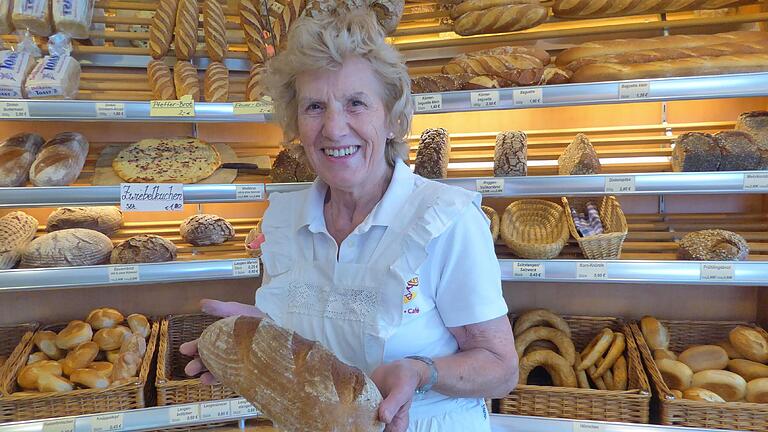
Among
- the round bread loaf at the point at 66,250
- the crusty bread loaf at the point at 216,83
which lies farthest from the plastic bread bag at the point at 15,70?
the crusty bread loaf at the point at 216,83

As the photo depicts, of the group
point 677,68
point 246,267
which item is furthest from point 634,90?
point 246,267

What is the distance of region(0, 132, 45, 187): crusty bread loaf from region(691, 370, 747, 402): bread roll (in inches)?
98.8

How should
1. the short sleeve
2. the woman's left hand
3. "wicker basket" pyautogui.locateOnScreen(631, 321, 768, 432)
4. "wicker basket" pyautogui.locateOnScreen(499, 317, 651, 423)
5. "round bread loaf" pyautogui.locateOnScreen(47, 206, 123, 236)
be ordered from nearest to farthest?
the woman's left hand, the short sleeve, "wicker basket" pyautogui.locateOnScreen(631, 321, 768, 432), "wicker basket" pyautogui.locateOnScreen(499, 317, 651, 423), "round bread loaf" pyautogui.locateOnScreen(47, 206, 123, 236)

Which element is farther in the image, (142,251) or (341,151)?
(142,251)

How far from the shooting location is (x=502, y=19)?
2.14 metres

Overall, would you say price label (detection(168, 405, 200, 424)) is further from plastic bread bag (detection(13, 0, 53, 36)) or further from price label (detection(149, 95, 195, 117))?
plastic bread bag (detection(13, 0, 53, 36))

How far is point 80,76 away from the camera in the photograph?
2.17m

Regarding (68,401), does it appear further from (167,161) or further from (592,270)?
(592,270)

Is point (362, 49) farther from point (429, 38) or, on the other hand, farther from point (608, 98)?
point (429, 38)

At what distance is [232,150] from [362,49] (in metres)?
1.34

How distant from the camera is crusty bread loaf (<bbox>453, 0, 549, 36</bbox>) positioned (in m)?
2.12

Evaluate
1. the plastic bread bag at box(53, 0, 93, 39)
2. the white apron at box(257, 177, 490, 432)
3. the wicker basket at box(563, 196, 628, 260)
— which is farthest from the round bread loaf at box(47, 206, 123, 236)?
the wicker basket at box(563, 196, 628, 260)

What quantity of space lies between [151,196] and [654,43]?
1888 millimetres

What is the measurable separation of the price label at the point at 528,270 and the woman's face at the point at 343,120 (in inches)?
36.5
